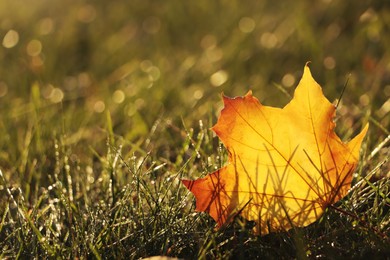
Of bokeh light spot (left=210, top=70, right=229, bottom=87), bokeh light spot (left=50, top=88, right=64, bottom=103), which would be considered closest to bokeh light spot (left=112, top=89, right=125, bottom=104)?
bokeh light spot (left=50, top=88, right=64, bottom=103)

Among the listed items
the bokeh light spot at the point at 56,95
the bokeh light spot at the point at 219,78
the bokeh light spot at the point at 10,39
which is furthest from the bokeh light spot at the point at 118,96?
the bokeh light spot at the point at 10,39

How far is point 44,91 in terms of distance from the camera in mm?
2996

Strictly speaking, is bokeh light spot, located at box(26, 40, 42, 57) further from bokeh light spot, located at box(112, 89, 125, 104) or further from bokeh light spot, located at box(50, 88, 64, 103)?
bokeh light spot, located at box(112, 89, 125, 104)

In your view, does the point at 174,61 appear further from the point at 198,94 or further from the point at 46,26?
the point at 46,26

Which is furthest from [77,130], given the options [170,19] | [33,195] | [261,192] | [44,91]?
[170,19]

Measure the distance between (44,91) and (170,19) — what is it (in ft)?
3.41

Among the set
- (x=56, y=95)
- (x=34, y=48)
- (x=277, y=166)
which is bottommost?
(x=277, y=166)

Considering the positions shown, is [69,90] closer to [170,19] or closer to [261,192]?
[170,19]

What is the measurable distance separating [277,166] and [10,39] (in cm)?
273

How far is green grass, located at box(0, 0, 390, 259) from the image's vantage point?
1276 millimetres

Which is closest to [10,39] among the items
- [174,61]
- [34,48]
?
[34,48]

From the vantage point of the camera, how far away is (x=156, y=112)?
2393mm

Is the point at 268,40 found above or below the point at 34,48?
below

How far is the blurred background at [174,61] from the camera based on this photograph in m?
2.34
